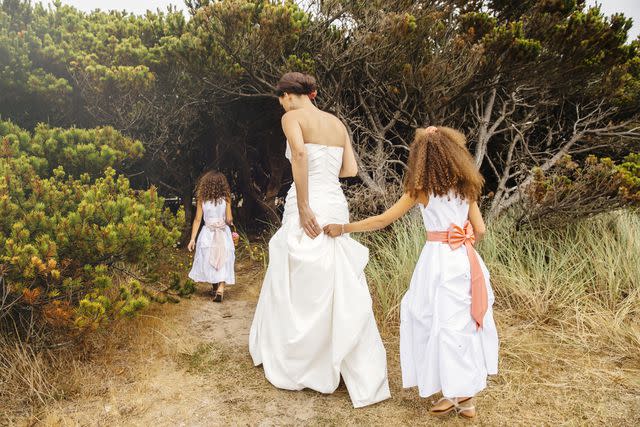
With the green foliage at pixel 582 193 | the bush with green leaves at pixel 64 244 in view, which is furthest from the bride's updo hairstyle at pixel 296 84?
the green foliage at pixel 582 193

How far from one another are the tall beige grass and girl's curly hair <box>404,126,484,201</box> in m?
2.01

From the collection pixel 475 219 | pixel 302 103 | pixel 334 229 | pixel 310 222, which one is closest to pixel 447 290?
pixel 475 219

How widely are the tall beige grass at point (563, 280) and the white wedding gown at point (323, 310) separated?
127 cm

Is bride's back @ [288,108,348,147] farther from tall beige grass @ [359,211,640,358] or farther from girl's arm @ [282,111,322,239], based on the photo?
tall beige grass @ [359,211,640,358]

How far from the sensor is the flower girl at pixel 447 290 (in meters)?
2.80

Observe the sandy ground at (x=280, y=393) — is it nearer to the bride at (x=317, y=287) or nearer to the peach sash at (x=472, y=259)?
the bride at (x=317, y=287)

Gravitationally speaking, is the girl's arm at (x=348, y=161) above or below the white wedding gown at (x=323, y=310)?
above

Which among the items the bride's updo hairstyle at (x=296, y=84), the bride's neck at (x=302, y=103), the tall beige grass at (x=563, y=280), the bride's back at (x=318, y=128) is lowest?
the tall beige grass at (x=563, y=280)

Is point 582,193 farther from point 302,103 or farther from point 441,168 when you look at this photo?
point 302,103

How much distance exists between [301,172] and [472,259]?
1.25 meters

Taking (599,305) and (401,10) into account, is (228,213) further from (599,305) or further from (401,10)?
(599,305)

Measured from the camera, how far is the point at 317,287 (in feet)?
10.9

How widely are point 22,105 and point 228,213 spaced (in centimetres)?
312

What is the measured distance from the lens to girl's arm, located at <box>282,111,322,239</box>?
327 cm
